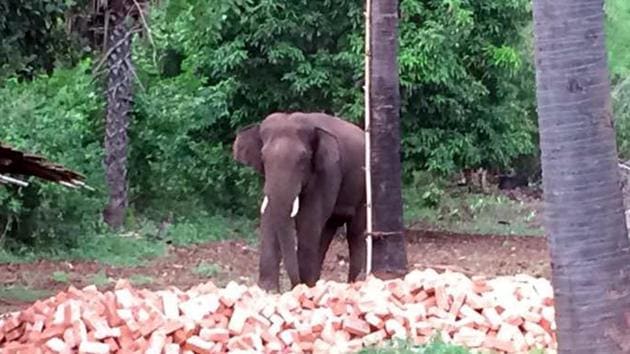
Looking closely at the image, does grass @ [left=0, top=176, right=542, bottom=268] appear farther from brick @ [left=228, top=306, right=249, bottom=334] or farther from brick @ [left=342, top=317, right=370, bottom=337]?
brick @ [left=342, top=317, right=370, bottom=337]

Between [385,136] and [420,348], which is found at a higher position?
[385,136]

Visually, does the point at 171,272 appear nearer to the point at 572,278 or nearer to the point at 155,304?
the point at 155,304

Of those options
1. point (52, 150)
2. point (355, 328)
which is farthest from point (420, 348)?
point (52, 150)

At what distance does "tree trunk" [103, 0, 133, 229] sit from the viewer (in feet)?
69.1

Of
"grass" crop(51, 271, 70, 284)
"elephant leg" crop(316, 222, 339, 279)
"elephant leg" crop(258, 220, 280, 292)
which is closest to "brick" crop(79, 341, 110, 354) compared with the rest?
"elephant leg" crop(258, 220, 280, 292)

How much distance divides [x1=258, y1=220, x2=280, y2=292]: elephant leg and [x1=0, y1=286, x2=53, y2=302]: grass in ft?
9.09

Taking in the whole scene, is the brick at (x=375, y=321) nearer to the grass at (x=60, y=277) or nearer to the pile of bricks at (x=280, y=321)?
the pile of bricks at (x=280, y=321)

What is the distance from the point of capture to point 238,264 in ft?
61.8

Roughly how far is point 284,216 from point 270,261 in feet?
1.89

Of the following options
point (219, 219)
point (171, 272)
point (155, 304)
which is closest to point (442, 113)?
point (219, 219)

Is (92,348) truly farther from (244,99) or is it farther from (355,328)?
(244,99)

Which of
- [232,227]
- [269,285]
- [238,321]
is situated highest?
[238,321]

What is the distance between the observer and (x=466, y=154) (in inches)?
876

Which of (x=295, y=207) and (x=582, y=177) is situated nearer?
(x=582, y=177)
